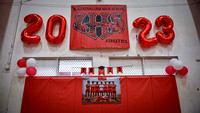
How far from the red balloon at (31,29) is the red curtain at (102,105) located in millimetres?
1372

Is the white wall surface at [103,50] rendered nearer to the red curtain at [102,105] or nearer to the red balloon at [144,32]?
the red balloon at [144,32]

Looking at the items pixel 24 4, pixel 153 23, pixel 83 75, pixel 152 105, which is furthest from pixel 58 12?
pixel 152 105

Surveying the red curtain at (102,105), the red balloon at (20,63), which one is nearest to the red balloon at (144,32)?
the red curtain at (102,105)

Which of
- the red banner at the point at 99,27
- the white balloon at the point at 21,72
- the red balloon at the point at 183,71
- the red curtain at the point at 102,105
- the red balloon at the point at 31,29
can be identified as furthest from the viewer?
the red banner at the point at 99,27

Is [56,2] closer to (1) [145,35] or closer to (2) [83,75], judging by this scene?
(2) [83,75]

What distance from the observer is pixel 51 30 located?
4.73m

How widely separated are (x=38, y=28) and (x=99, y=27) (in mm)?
2336

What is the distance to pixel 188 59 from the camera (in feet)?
15.4

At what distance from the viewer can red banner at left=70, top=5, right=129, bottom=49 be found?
15.6ft

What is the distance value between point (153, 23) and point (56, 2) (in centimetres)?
413

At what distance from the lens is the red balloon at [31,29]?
4.52m

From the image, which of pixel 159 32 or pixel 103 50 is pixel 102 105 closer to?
pixel 103 50

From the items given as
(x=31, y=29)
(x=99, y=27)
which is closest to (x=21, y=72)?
(x=31, y=29)

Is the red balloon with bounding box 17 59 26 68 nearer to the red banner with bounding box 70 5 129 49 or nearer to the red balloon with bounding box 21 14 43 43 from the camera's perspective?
the red balloon with bounding box 21 14 43 43
